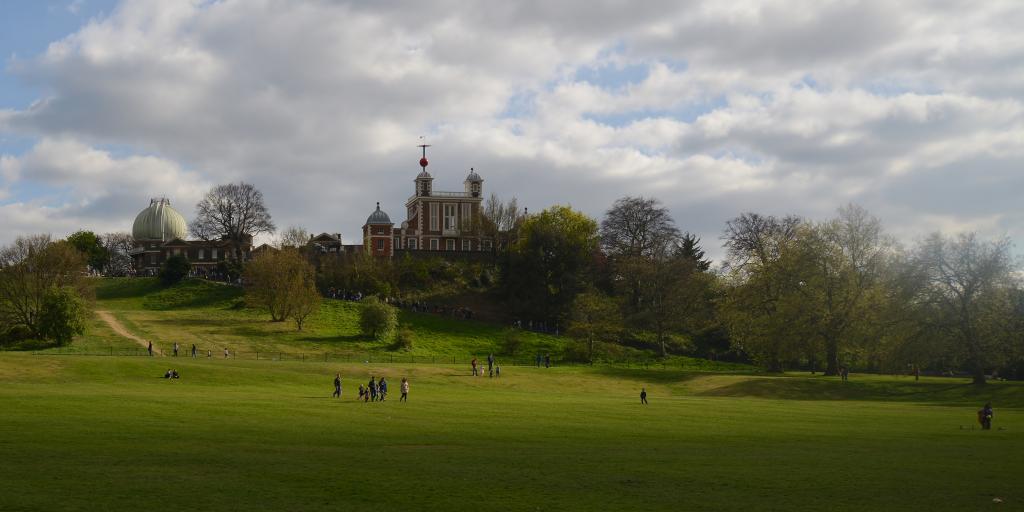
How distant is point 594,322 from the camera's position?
88625 millimetres

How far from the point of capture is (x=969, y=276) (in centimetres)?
6169

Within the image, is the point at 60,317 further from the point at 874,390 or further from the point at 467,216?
the point at 467,216

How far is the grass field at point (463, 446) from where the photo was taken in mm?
19984

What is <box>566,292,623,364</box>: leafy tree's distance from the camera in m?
86.6

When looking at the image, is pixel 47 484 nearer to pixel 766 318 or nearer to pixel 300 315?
pixel 766 318

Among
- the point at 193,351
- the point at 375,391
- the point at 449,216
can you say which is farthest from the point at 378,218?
the point at 375,391

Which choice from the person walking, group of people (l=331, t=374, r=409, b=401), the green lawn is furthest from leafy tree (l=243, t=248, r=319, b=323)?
the person walking

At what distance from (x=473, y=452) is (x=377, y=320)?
2662 inches

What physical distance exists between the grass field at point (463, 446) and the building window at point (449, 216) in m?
87.9

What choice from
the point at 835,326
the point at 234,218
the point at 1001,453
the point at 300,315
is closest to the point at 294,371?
the point at 300,315

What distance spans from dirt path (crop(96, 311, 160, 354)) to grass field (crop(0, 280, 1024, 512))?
20.9 meters

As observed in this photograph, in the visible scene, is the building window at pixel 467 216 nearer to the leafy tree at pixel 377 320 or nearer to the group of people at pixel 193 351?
the leafy tree at pixel 377 320

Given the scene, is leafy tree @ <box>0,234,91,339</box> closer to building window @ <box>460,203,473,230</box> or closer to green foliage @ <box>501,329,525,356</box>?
green foliage @ <box>501,329,525,356</box>

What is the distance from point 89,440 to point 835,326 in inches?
2243
